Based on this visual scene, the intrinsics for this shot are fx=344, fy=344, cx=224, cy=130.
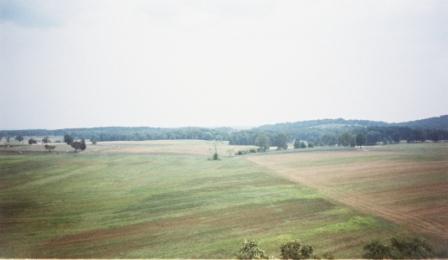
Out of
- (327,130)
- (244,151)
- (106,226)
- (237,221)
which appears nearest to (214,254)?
(237,221)

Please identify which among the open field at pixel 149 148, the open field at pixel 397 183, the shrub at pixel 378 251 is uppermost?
the open field at pixel 149 148

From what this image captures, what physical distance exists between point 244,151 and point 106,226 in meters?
19.2

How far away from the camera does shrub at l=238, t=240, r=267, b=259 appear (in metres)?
11.3

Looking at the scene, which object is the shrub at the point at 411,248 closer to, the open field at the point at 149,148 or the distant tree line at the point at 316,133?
the distant tree line at the point at 316,133

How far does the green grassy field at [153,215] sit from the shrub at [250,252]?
2.86 ft

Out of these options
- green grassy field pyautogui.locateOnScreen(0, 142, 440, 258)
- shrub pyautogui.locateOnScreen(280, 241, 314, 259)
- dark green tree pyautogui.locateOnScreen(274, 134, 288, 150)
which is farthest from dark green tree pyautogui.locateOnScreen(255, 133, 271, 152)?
shrub pyautogui.locateOnScreen(280, 241, 314, 259)

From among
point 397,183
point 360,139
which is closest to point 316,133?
point 360,139

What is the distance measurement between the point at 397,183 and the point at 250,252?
7588 mm

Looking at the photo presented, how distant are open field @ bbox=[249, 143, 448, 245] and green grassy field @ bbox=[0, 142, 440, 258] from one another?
27.7 inches

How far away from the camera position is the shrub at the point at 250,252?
11291 millimetres

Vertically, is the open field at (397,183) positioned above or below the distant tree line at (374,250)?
above

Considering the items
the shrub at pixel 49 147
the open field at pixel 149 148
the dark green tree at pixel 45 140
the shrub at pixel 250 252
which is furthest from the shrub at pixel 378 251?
the shrub at pixel 49 147

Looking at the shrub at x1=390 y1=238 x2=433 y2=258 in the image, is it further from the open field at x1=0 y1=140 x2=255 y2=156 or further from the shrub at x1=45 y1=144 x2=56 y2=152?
the shrub at x1=45 y1=144 x2=56 y2=152

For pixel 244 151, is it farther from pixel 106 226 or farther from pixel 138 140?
pixel 106 226
